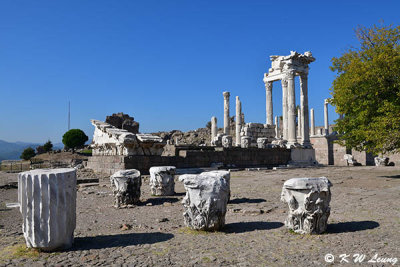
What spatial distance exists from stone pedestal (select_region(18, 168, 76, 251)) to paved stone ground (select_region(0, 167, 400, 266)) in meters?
0.15

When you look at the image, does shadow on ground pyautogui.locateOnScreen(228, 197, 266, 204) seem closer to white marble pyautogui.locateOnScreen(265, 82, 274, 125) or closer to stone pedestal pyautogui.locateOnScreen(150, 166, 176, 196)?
stone pedestal pyautogui.locateOnScreen(150, 166, 176, 196)

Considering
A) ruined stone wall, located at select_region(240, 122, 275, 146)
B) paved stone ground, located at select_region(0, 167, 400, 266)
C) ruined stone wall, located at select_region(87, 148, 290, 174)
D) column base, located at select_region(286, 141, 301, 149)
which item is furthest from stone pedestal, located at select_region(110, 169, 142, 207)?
ruined stone wall, located at select_region(240, 122, 275, 146)

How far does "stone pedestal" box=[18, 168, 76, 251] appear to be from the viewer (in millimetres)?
3918

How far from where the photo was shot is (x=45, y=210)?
396 centimetres

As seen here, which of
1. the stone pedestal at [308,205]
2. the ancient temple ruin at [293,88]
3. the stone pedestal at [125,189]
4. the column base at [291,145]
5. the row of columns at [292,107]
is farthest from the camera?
the ancient temple ruin at [293,88]

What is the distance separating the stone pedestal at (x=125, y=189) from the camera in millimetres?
7398

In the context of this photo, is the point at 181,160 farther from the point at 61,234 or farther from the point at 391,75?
the point at 61,234

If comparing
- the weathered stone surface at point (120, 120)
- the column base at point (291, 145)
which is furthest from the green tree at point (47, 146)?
the column base at point (291, 145)

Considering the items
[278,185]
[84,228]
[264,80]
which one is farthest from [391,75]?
[264,80]

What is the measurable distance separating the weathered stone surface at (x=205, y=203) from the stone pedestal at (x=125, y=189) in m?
2.80

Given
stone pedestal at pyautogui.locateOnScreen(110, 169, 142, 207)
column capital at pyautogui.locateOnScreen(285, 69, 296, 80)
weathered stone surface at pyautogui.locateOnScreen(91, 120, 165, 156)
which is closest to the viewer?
stone pedestal at pyautogui.locateOnScreen(110, 169, 142, 207)

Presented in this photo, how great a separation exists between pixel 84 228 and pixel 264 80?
26.1 meters

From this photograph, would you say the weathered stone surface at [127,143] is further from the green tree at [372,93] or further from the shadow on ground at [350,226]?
the shadow on ground at [350,226]

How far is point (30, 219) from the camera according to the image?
13.0 feet
